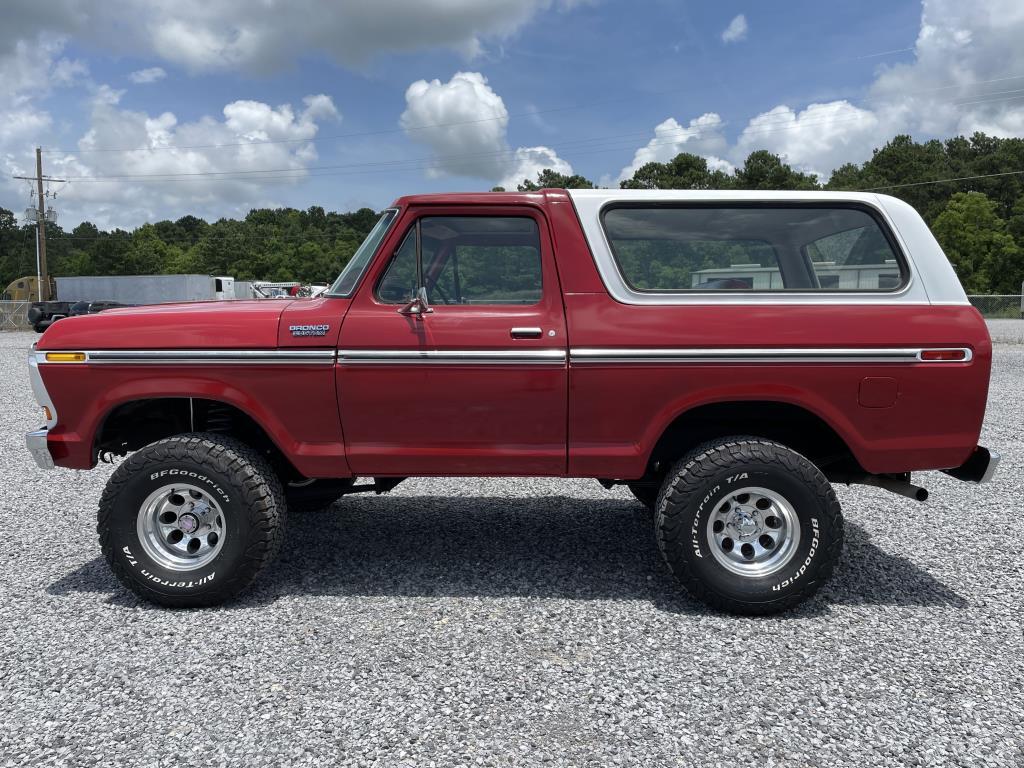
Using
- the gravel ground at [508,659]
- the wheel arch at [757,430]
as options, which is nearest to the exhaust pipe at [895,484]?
the wheel arch at [757,430]

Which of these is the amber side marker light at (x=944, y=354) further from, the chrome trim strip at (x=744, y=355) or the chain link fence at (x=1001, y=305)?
the chain link fence at (x=1001, y=305)

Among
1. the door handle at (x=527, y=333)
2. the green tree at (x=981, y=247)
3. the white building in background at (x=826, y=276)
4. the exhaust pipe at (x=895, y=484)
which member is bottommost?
the exhaust pipe at (x=895, y=484)

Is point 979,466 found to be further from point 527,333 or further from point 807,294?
point 527,333

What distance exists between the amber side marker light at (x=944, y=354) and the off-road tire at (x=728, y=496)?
0.75m

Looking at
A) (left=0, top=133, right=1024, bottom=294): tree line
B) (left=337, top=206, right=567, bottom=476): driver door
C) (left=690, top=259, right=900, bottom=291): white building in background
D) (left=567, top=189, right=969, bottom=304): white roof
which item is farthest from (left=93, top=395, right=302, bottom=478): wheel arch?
(left=0, top=133, right=1024, bottom=294): tree line

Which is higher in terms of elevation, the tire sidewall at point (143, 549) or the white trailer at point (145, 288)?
the white trailer at point (145, 288)

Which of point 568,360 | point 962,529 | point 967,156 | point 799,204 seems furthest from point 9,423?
point 967,156

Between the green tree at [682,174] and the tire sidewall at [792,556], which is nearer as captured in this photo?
the tire sidewall at [792,556]

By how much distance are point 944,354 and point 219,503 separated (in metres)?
3.62

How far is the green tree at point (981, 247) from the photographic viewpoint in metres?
46.5

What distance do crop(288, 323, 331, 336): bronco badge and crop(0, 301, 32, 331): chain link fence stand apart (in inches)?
1576

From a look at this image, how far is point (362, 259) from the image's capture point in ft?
12.1

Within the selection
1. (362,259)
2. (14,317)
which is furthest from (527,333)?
(14,317)

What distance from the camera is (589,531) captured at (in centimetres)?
482
